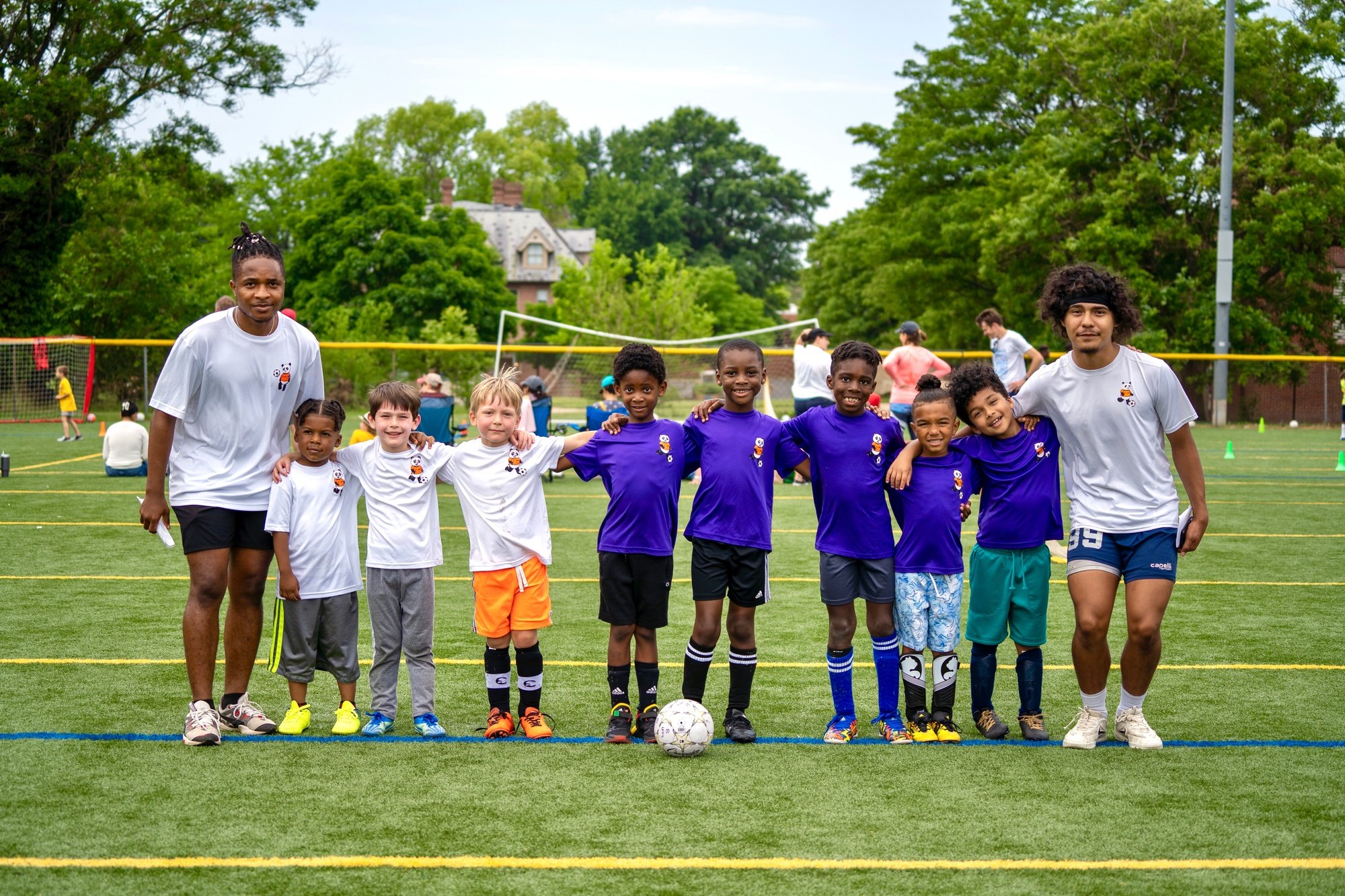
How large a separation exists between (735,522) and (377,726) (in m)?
1.79

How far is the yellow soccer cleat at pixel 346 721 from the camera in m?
5.32

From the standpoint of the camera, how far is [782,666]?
6699mm

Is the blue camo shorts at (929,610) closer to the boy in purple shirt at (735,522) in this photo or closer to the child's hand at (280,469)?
the boy in purple shirt at (735,522)

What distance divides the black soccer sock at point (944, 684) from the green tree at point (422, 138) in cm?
7418

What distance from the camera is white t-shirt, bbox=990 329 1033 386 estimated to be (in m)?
15.0

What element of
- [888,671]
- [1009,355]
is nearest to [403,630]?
[888,671]

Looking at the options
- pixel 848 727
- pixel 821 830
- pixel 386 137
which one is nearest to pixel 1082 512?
pixel 848 727

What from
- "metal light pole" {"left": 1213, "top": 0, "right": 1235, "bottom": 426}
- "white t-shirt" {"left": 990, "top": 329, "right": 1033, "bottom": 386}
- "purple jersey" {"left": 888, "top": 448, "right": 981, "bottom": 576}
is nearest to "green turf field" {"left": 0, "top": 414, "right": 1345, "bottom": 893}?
"purple jersey" {"left": 888, "top": 448, "right": 981, "bottom": 576}

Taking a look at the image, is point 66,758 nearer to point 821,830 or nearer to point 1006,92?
point 821,830

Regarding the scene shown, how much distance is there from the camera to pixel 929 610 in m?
5.34

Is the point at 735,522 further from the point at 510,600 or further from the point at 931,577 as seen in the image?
the point at 510,600

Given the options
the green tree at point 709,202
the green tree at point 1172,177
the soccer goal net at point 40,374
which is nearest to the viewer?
the soccer goal net at point 40,374

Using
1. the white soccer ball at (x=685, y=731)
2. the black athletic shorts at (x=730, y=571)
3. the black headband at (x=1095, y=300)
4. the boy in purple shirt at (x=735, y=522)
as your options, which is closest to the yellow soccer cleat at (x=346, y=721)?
the white soccer ball at (x=685, y=731)

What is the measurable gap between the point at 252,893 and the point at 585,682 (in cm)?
284
